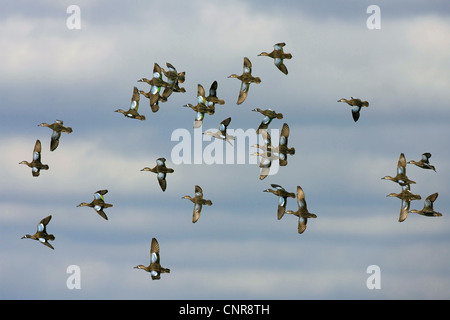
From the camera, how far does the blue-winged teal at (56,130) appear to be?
132 m

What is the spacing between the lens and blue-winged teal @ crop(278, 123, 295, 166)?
131625 mm

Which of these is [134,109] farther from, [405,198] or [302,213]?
[405,198]

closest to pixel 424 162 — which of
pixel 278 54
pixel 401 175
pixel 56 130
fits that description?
pixel 401 175

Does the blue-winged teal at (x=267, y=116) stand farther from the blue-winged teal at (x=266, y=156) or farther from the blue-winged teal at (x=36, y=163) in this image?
the blue-winged teal at (x=36, y=163)

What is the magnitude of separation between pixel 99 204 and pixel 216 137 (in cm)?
1667

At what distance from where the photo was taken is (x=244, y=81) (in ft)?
435

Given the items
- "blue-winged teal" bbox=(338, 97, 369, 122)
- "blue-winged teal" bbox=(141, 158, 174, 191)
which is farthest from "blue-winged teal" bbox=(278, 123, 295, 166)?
"blue-winged teal" bbox=(141, 158, 174, 191)

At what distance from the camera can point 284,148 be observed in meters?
132

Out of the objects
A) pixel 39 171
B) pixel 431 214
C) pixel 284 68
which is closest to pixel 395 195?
pixel 431 214

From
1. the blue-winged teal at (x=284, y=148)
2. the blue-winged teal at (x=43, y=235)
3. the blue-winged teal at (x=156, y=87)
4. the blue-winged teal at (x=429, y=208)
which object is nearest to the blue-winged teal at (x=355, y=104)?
→ the blue-winged teal at (x=284, y=148)

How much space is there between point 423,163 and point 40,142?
48375 mm

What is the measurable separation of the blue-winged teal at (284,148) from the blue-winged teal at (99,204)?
72.2 feet

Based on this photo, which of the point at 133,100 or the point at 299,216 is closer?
the point at 299,216

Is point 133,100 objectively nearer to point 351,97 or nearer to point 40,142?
point 40,142
